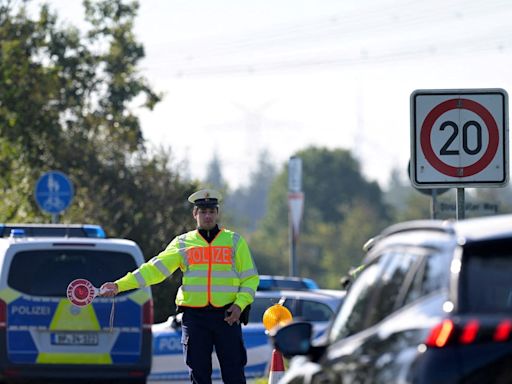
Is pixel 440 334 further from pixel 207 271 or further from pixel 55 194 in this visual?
pixel 55 194

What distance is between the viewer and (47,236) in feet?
56.1

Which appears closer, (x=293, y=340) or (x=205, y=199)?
(x=293, y=340)

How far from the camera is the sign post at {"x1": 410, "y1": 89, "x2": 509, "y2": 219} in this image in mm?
11359

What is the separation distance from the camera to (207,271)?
11852mm

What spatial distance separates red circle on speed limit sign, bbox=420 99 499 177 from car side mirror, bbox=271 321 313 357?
448 cm

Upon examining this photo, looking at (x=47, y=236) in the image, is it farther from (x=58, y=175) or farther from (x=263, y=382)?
(x=58, y=175)

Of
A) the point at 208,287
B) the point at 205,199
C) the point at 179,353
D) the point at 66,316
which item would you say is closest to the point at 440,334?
the point at 208,287

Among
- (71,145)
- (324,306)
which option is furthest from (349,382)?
(71,145)

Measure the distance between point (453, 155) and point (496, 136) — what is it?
34 centimetres

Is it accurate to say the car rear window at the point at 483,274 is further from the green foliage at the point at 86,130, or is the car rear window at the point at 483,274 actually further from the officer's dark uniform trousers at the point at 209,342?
the green foliage at the point at 86,130

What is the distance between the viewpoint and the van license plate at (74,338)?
15727 millimetres

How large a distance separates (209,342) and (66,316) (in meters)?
4.22

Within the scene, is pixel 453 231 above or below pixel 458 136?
below

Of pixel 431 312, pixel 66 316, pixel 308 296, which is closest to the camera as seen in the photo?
pixel 431 312
